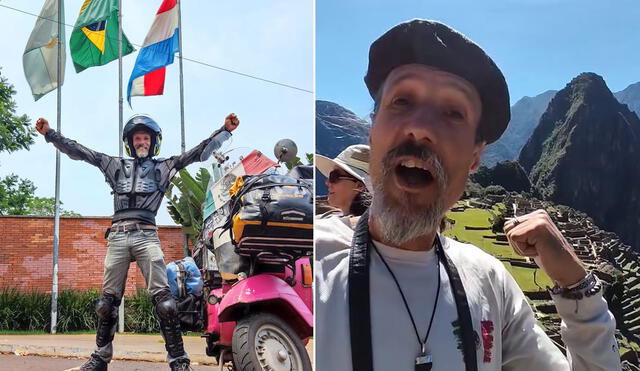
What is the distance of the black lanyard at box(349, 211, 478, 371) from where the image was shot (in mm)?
1302

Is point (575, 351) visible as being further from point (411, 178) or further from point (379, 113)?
point (379, 113)

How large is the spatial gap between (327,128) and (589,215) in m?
0.68

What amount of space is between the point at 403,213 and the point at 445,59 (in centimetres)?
33

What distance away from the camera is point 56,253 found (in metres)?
2.34

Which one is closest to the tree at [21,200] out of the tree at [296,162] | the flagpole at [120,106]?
the flagpole at [120,106]

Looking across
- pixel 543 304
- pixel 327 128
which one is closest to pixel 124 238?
pixel 327 128

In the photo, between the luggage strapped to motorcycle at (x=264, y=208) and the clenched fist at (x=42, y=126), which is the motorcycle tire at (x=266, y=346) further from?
the clenched fist at (x=42, y=126)

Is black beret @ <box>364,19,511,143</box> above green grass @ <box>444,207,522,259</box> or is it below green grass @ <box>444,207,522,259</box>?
above

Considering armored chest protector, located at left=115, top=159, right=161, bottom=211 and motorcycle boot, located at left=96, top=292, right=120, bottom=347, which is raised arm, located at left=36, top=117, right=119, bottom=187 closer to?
armored chest protector, located at left=115, top=159, right=161, bottom=211

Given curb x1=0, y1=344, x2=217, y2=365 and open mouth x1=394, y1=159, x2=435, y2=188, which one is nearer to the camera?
open mouth x1=394, y1=159, x2=435, y2=188

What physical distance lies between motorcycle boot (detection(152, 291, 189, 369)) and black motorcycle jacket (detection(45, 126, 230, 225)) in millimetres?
269

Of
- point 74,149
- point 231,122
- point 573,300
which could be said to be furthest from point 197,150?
point 573,300

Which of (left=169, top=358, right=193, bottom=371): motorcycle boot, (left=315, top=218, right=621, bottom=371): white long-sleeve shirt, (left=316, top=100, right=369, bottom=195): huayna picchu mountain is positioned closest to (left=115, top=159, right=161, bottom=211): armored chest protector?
(left=169, top=358, right=193, bottom=371): motorcycle boot

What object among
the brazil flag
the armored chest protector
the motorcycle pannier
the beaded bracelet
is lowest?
the beaded bracelet
